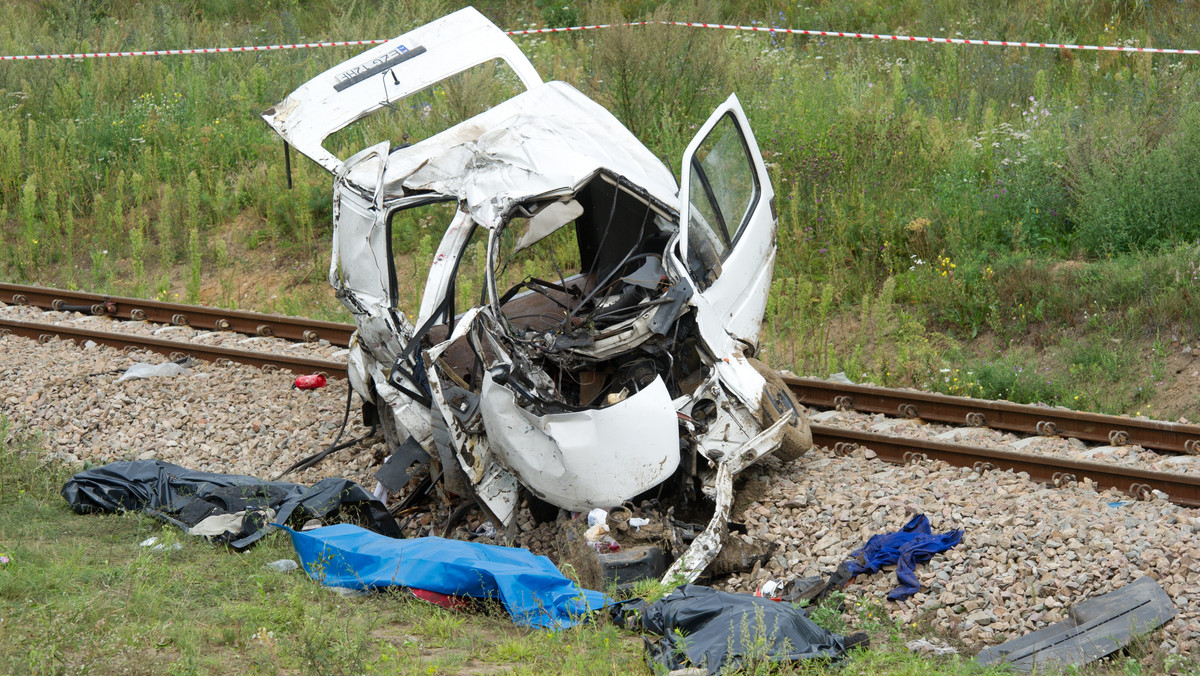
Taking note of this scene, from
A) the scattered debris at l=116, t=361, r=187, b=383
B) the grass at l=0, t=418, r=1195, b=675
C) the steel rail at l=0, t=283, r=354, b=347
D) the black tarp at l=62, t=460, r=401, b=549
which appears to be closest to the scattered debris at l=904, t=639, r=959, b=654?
the grass at l=0, t=418, r=1195, b=675

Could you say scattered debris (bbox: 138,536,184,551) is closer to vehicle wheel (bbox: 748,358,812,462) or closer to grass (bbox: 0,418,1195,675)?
grass (bbox: 0,418,1195,675)

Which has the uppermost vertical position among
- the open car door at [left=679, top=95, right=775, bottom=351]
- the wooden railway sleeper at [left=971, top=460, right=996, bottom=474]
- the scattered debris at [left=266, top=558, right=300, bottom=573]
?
the open car door at [left=679, top=95, right=775, bottom=351]

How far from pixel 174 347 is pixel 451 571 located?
5826 millimetres

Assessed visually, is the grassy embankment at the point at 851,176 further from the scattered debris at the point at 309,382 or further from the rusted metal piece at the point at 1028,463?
the scattered debris at the point at 309,382

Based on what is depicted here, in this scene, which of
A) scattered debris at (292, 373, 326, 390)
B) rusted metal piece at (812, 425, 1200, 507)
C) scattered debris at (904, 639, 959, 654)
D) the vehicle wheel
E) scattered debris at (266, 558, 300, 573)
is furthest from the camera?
scattered debris at (292, 373, 326, 390)

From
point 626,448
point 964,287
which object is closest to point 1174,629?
point 626,448

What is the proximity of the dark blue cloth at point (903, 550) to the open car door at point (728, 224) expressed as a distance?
5.06 ft

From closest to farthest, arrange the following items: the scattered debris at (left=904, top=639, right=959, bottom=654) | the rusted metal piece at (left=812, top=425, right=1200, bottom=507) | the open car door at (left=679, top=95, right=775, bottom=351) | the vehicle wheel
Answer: the scattered debris at (left=904, top=639, right=959, bottom=654) → the rusted metal piece at (left=812, top=425, right=1200, bottom=507) → the vehicle wheel → the open car door at (left=679, top=95, right=775, bottom=351)

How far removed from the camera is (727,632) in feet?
16.2

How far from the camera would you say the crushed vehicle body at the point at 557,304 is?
6.17m

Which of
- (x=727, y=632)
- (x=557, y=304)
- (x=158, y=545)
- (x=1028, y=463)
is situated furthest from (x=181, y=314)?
(x=1028, y=463)

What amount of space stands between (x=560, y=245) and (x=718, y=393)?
566 cm

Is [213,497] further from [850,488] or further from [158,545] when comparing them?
[850,488]

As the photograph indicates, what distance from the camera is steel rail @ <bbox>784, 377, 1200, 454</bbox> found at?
730 cm
